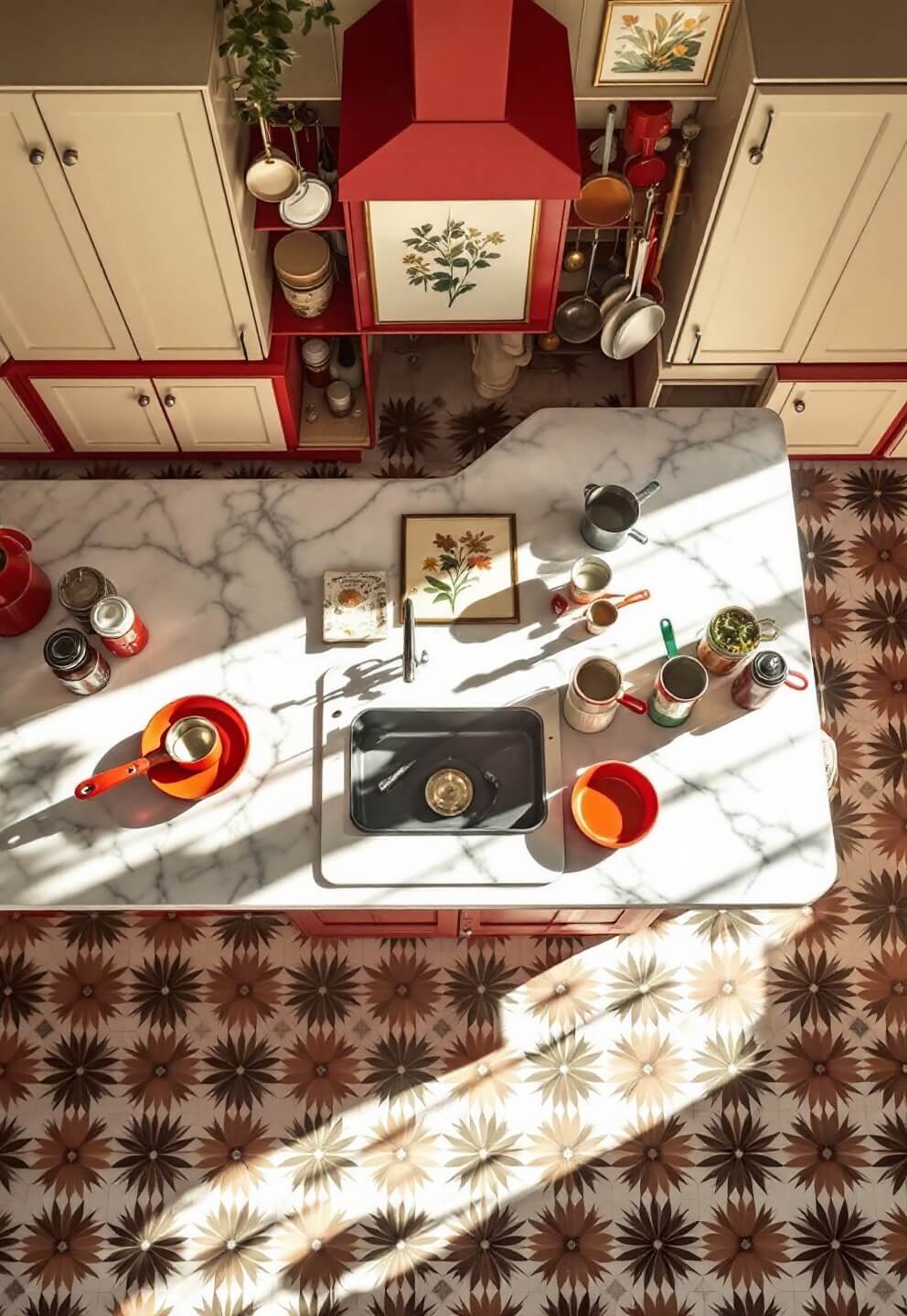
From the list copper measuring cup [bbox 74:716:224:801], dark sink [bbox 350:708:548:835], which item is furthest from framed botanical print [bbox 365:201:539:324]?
copper measuring cup [bbox 74:716:224:801]

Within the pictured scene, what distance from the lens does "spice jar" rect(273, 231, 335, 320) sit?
3072 millimetres

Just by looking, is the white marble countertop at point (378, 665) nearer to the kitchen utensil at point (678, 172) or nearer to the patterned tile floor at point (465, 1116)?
the kitchen utensil at point (678, 172)

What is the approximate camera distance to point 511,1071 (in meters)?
3.21

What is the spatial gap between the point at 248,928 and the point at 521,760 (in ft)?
3.98

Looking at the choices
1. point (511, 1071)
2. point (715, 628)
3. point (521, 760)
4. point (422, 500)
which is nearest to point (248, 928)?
point (511, 1071)

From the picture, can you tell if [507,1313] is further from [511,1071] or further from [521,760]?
[521,760]

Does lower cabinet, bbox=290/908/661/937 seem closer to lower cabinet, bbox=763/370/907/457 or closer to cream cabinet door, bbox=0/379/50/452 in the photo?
lower cabinet, bbox=763/370/907/457

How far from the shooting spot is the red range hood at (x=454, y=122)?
7.93 ft

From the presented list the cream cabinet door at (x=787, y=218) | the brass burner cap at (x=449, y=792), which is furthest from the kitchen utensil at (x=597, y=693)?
the cream cabinet door at (x=787, y=218)

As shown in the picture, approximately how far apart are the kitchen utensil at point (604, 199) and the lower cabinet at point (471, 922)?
1935 millimetres

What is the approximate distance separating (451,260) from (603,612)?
108cm

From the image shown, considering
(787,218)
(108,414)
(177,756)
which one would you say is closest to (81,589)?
(177,756)

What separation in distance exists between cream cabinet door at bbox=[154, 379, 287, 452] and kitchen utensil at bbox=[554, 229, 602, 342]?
935 mm

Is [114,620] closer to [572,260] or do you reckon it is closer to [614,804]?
[614,804]
